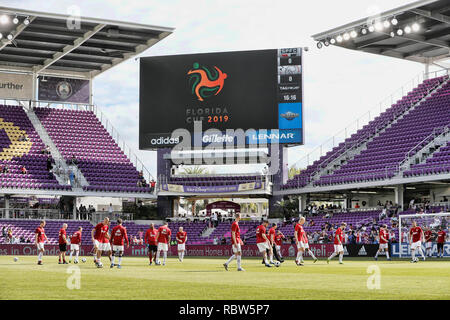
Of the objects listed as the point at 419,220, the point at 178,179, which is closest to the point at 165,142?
the point at 178,179

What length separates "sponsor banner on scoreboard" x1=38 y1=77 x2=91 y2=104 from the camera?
66.7 meters

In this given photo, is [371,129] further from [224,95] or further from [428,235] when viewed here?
[428,235]

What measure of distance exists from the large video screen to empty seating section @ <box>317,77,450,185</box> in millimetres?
5139

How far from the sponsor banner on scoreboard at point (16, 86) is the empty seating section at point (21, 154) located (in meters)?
1.23

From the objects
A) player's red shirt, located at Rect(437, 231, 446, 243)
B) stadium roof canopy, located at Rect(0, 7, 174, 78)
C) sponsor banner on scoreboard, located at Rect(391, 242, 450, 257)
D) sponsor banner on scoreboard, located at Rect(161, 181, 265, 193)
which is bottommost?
sponsor banner on scoreboard, located at Rect(391, 242, 450, 257)

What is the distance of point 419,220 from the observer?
132 feet

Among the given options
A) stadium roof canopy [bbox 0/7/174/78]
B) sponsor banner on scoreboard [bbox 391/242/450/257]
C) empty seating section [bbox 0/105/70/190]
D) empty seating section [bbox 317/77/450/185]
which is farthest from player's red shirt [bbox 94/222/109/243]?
empty seating section [bbox 0/105/70/190]

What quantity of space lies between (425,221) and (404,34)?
16.6 m

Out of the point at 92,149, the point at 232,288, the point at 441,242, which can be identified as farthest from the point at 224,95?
the point at 232,288

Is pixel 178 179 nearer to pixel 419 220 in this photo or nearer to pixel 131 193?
pixel 131 193

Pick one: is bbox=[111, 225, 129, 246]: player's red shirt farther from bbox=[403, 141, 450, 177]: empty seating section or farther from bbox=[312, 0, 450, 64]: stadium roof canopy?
bbox=[312, 0, 450, 64]: stadium roof canopy

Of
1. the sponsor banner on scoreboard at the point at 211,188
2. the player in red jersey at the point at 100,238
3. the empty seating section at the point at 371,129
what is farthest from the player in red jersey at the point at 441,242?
the sponsor banner on scoreboard at the point at 211,188

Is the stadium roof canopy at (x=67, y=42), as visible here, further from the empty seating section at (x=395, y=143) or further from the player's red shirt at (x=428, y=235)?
the player's red shirt at (x=428, y=235)
